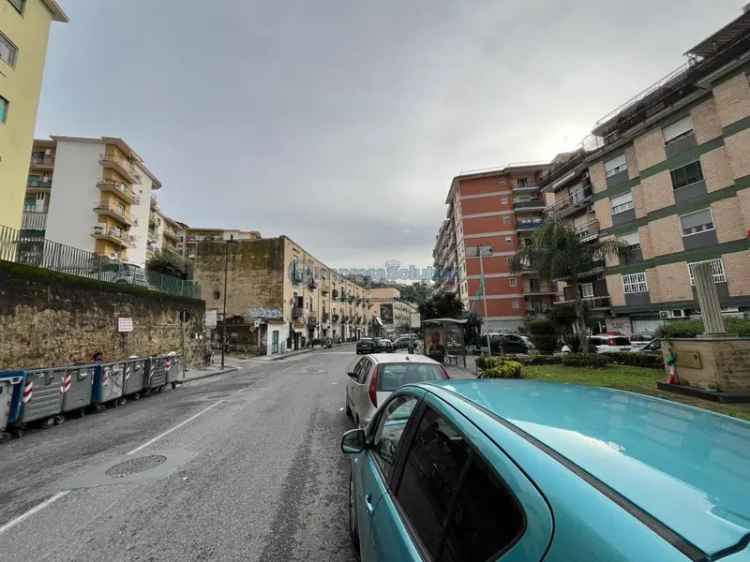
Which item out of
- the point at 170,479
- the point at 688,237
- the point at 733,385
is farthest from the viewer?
the point at 688,237

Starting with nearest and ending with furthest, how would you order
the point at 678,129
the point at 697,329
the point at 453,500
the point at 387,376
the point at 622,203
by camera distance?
1. the point at 453,500
2. the point at 387,376
3. the point at 697,329
4. the point at 678,129
5. the point at 622,203

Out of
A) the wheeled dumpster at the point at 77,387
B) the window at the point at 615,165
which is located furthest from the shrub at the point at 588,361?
the wheeled dumpster at the point at 77,387

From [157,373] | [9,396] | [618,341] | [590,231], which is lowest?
[618,341]

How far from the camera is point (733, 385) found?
823 centimetres

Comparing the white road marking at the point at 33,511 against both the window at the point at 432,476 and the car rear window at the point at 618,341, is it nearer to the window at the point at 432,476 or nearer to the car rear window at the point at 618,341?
the window at the point at 432,476

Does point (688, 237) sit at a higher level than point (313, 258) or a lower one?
lower

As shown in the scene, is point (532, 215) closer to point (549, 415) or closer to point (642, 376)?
point (642, 376)

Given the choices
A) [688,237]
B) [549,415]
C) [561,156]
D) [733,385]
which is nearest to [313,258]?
[561,156]

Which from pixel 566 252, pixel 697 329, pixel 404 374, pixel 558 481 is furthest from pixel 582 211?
pixel 558 481

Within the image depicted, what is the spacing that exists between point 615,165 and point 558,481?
33.6m

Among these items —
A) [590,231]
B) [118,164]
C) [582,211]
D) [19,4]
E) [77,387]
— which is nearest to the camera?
[77,387]

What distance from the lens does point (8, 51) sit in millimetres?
Answer: 16766

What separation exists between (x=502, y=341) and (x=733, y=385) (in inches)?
717

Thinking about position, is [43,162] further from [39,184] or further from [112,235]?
[112,235]
